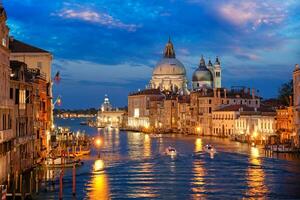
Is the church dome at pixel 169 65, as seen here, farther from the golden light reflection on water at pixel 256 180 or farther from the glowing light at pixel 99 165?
the glowing light at pixel 99 165

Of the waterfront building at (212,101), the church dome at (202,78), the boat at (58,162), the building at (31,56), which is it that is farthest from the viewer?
the church dome at (202,78)

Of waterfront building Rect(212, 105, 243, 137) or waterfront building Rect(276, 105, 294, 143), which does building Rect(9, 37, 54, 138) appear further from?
waterfront building Rect(212, 105, 243, 137)

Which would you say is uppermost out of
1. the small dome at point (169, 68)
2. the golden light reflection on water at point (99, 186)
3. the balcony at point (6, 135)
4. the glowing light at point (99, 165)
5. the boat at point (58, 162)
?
the small dome at point (169, 68)

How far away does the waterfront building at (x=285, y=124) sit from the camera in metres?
53.0

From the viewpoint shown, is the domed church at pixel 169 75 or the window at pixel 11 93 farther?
the domed church at pixel 169 75

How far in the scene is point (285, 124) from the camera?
5522 cm

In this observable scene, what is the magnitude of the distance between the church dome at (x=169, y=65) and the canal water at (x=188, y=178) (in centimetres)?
9244

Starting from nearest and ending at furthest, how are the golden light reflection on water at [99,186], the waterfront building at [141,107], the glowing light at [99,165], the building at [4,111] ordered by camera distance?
the building at [4,111], the golden light reflection on water at [99,186], the glowing light at [99,165], the waterfront building at [141,107]

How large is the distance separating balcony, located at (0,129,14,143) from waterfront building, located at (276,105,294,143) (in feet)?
100

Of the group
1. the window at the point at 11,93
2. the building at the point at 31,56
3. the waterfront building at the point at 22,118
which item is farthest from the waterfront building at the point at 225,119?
the window at the point at 11,93

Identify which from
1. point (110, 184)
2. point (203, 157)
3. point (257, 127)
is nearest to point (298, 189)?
point (110, 184)

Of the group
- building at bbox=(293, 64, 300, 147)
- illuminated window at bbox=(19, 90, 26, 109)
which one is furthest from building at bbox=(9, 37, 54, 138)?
building at bbox=(293, 64, 300, 147)

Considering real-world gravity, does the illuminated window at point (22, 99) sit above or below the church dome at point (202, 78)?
below

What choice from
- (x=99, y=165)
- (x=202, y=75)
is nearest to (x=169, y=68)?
(x=202, y=75)
